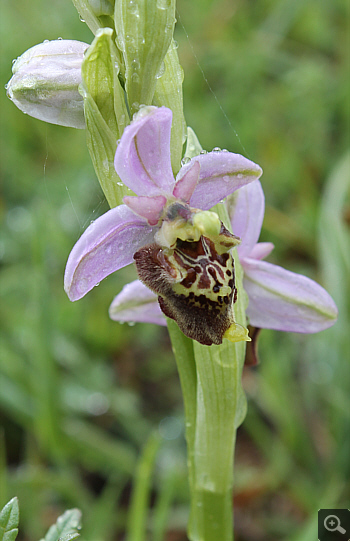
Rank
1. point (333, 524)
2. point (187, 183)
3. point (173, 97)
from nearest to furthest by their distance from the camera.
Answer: point (187, 183) < point (173, 97) < point (333, 524)

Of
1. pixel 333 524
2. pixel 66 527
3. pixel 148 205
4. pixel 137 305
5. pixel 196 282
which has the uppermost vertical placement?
pixel 148 205

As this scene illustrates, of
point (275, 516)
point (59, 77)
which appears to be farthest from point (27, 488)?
point (59, 77)

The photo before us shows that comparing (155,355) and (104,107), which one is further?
(155,355)

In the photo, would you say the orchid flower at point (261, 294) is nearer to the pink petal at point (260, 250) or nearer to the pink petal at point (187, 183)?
the pink petal at point (260, 250)

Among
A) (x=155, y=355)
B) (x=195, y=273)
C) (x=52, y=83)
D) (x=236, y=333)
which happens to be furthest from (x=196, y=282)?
(x=155, y=355)

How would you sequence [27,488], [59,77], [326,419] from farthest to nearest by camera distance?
[326,419] → [27,488] → [59,77]

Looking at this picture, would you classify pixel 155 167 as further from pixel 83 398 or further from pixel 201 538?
pixel 83 398

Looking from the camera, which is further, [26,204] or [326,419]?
[26,204]

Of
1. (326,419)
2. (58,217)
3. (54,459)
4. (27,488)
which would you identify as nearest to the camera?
(27,488)

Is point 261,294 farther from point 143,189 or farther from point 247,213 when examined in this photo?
point 143,189
